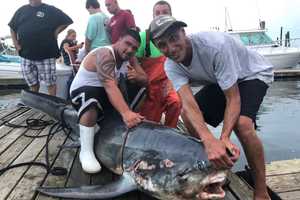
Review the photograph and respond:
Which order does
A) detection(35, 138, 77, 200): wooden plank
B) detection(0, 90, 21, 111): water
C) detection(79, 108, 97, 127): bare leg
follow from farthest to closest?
detection(0, 90, 21, 111): water
detection(79, 108, 97, 127): bare leg
detection(35, 138, 77, 200): wooden plank

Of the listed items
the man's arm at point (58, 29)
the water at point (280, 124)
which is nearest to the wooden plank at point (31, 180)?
the man's arm at point (58, 29)

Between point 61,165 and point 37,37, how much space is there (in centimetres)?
321

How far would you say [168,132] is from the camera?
122 inches

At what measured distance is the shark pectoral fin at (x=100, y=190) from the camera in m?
3.00

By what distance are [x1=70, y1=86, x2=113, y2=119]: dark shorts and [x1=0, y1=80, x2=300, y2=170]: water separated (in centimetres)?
288

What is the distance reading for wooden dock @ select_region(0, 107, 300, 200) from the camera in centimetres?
326

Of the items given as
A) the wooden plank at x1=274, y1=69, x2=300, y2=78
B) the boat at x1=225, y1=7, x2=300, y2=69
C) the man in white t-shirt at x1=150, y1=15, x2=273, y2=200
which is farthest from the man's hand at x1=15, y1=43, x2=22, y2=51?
the boat at x1=225, y1=7, x2=300, y2=69

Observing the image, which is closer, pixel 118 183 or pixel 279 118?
pixel 118 183

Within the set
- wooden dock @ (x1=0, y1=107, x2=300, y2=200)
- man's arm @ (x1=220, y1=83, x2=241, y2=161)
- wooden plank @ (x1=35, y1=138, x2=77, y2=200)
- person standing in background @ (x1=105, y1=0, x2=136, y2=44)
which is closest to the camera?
man's arm @ (x1=220, y1=83, x2=241, y2=161)

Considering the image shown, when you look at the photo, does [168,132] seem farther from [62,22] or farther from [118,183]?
[62,22]

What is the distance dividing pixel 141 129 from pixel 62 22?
156 inches

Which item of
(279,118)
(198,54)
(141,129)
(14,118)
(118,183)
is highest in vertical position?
(198,54)

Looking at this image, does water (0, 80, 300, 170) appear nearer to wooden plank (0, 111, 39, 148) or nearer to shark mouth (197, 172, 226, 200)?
wooden plank (0, 111, 39, 148)

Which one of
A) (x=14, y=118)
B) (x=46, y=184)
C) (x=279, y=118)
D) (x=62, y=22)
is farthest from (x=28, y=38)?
(x=279, y=118)
